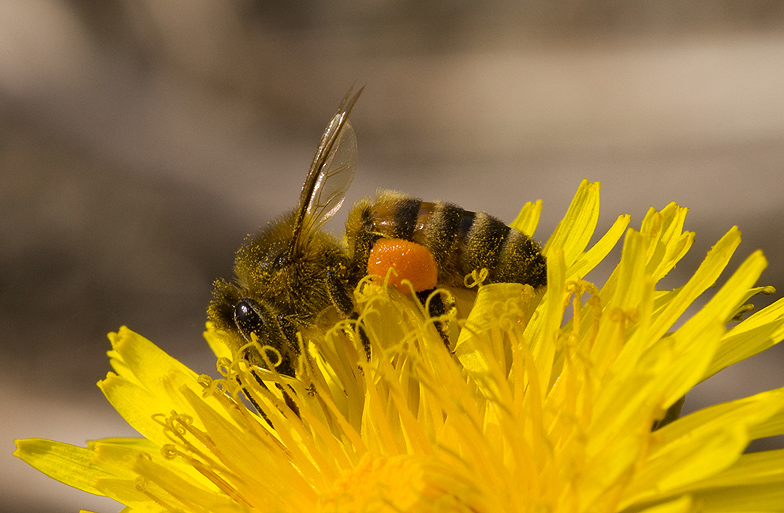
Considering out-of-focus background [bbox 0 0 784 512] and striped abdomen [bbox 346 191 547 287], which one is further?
out-of-focus background [bbox 0 0 784 512]

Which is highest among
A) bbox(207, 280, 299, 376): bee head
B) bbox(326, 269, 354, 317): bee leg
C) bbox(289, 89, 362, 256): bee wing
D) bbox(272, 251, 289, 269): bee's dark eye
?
bbox(289, 89, 362, 256): bee wing

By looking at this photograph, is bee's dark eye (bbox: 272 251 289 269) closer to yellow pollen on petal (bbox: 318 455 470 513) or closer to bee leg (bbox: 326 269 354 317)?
bee leg (bbox: 326 269 354 317)

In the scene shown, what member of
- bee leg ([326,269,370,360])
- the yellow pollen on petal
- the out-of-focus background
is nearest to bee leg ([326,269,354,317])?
bee leg ([326,269,370,360])

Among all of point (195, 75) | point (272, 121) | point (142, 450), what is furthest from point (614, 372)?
point (195, 75)

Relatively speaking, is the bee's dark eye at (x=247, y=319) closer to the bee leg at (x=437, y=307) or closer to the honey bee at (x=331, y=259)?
the honey bee at (x=331, y=259)

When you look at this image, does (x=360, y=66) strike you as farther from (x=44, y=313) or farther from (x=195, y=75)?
(x=44, y=313)

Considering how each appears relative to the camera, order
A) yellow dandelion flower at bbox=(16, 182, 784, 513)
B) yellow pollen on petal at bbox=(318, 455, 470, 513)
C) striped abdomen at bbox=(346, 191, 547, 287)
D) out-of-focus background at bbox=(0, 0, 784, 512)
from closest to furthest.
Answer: yellow dandelion flower at bbox=(16, 182, 784, 513), yellow pollen on petal at bbox=(318, 455, 470, 513), striped abdomen at bbox=(346, 191, 547, 287), out-of-focus background at bbox=(0, 0, 784, 512)

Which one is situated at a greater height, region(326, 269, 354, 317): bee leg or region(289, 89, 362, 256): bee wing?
region(289, 89, 362, 256): bee wing

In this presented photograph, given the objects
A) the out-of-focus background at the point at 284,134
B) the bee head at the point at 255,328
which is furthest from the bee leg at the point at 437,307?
the out-of-focus background at the point at 284,134
